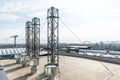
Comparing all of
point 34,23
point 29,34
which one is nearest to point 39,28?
point 34,23

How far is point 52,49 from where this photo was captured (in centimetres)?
3109

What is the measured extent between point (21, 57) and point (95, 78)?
19.1 metres

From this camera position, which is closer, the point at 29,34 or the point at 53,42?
the point at 53,42

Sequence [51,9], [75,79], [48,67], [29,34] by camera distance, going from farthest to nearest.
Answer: [29,34]
[51,9]
[75,79]
[48,67]

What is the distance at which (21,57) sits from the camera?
131 feet

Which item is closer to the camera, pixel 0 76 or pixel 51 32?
pixel 0 76

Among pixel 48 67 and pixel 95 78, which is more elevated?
pixel 48 67

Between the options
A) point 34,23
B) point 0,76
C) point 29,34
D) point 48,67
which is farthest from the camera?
point 29,34

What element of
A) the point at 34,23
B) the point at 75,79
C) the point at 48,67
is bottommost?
the point at 75,79

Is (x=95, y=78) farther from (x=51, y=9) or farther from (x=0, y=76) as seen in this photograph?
(x=0, y=76)

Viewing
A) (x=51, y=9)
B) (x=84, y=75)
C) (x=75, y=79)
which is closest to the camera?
(x=75, y=79)

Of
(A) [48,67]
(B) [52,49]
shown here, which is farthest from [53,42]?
(A) [48,67]

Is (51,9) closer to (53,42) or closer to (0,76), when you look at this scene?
(53,42)

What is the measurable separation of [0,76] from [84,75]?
20326 mm
